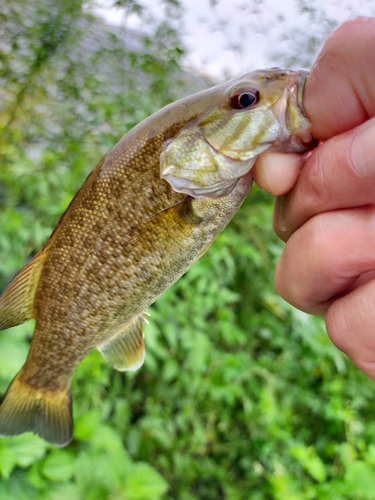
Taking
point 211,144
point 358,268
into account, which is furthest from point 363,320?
point 211,144

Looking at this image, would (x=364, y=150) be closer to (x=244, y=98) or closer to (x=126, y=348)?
(x=244, y=98)

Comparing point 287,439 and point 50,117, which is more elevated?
point 50,117

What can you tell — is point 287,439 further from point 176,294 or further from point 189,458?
point 176,294

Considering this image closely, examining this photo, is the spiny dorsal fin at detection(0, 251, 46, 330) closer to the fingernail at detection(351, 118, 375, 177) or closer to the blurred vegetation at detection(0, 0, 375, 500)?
the blurred vegetation at detection(0, 0, 375, 500)

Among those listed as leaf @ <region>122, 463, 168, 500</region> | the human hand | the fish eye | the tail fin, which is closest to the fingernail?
the human hand

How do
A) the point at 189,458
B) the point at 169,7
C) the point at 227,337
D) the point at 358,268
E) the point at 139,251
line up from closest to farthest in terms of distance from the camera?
the point at 358,268 < the point at 139,251 < the point at 189,458 < the point at 227,337 < the point at 169,7

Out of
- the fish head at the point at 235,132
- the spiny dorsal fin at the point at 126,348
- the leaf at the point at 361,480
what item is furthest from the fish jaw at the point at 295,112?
the leaf at the point at 361,480

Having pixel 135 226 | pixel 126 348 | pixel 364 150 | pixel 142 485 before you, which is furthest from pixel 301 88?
pixel 142 485

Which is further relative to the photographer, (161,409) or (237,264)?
(237,264)
